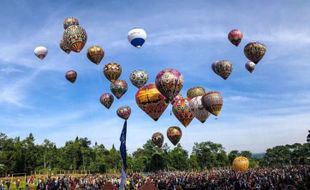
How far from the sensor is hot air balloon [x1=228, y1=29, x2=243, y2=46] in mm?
34013

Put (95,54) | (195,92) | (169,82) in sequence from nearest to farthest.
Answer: (169,82)
(195,92)
(95,54)

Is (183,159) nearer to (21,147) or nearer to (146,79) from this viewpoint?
(21,147)

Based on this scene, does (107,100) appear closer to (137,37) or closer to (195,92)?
(195,92)

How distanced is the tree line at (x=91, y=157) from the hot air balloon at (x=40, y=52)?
48.0 m

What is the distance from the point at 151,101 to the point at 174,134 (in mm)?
5868

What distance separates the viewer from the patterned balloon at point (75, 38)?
28.2m

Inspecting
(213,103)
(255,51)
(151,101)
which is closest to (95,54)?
(151,101)

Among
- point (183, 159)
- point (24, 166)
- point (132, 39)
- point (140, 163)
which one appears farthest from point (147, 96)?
point (183, 159)

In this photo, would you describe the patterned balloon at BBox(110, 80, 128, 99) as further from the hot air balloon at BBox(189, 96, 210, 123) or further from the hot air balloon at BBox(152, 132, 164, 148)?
the hot air balloon at BBox(189, 96, 210, 123)

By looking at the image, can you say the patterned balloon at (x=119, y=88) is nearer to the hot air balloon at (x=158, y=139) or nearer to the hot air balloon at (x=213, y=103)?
the hot air balloon at (x=158, y=139)

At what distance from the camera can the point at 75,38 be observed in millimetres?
28234

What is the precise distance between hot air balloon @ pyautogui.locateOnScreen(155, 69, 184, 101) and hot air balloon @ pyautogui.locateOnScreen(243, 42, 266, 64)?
1065 cm

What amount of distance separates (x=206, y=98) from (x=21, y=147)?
224ft

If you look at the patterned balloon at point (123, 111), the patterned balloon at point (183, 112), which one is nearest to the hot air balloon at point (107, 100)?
the patterned balloon at point (123, 111)
